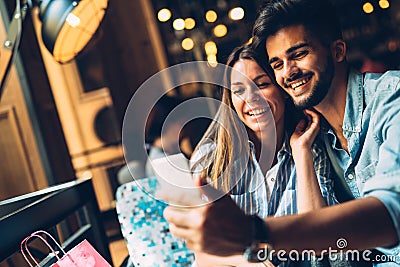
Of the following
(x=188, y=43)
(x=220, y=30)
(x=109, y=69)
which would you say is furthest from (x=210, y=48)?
(x=109, y=69)

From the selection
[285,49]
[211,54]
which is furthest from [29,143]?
[285,49]

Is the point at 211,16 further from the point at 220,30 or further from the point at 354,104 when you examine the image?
the point at 354,104

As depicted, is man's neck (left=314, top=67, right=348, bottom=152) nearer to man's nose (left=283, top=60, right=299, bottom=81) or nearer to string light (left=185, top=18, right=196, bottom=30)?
man's nose (left=283, top=60, right=299, bottom=81)

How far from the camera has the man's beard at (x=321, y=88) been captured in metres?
1.19

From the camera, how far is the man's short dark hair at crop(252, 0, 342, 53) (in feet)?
3.90

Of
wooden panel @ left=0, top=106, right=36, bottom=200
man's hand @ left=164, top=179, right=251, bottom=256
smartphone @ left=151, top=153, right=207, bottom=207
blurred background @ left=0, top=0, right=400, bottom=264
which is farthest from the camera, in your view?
wooden panel @ left=0, top=106, right=36, bottom=200

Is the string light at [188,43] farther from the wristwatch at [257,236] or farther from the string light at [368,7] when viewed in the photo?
the wristwatch at [257,236]

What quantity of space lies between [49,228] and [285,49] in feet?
2.59

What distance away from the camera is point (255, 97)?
1253 millimetres

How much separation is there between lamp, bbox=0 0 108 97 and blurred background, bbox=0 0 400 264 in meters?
0.11

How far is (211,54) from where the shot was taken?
137cm

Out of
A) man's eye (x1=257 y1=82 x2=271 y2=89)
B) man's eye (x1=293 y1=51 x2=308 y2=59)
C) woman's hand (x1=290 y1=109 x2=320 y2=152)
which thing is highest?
man's eye (x1=293 y1=51 x2=308 y2=59)

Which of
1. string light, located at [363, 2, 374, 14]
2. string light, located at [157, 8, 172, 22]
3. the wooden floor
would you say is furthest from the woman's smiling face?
the wooden floor

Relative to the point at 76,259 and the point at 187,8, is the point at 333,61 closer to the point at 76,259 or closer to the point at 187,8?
the point at 187,8
